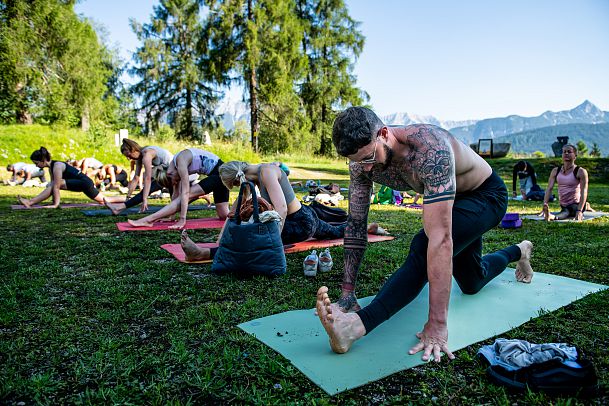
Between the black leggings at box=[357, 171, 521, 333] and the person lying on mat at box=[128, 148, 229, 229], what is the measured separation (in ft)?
14.6

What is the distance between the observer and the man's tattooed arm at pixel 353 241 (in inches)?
101

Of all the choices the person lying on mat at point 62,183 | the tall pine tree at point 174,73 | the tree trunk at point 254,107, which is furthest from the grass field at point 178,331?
the tall pine tree at point 174,73

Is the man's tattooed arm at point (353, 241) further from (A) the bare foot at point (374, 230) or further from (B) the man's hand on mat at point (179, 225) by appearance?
(B) the man's hand on mat at point (179, 225)

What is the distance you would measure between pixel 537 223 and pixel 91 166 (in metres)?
12.3

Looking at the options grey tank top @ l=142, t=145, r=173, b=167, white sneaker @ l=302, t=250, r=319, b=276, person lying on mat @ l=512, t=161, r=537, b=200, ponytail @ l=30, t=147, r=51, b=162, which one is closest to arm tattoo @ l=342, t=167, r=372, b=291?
white sneaker @ l=302, t=250, r=319, b=276

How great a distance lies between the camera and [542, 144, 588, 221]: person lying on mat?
6984 millimetres

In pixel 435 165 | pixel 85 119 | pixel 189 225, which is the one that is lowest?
pixel 189 225

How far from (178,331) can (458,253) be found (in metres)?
1.67

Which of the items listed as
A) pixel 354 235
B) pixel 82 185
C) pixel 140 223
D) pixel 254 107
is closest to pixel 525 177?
pixel 140 223

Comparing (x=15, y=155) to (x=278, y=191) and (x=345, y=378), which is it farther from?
(x=345, y=378)

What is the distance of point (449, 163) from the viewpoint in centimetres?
204

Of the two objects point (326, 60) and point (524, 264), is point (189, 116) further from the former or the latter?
point (524, 264)

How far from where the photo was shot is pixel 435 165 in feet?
6.65

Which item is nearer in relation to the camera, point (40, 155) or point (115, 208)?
point (115, 208)
